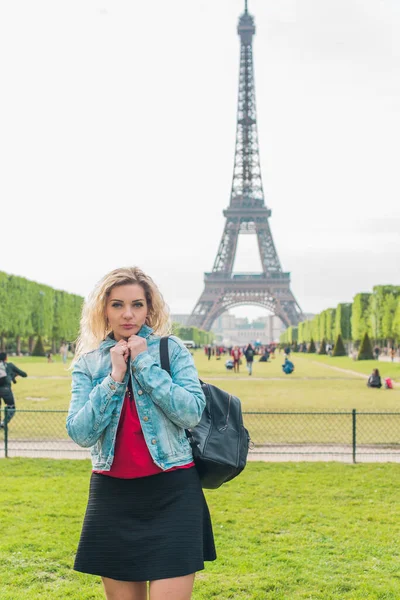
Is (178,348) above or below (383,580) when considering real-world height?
above

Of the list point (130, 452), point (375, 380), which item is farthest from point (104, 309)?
point (375, 380)

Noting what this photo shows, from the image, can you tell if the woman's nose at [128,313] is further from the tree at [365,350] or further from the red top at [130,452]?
the tree at [365,350]

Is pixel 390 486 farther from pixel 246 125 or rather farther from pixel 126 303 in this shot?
pixel 246 125

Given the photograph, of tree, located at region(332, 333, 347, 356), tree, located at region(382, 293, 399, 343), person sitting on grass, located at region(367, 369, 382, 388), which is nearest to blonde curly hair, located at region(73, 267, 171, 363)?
person sitting on grass, located at region(367, 369, 382, 388)

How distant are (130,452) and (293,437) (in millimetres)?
10694

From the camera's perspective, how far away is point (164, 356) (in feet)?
9.32

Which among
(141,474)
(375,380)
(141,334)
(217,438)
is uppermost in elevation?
(141,334)

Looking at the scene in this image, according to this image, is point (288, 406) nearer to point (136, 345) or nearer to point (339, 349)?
point (136, 345)

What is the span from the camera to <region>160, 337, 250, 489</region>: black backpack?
283cm

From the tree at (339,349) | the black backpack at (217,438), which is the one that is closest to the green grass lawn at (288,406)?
the black backpack at (217,438)

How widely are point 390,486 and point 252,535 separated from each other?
292 cm

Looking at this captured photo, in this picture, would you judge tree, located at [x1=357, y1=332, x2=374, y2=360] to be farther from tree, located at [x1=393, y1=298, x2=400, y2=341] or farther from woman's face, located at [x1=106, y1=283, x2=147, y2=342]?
woman's face, located at [x1=106, y1=283, x2=147, y2=342]

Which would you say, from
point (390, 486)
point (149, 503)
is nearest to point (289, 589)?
point (149, 503)

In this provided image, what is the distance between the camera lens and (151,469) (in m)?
2.72
